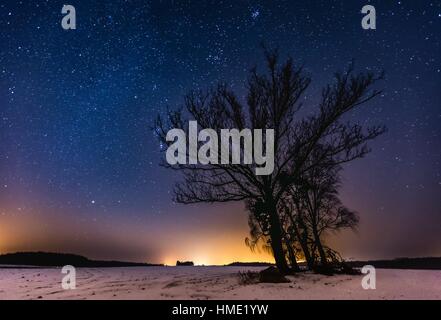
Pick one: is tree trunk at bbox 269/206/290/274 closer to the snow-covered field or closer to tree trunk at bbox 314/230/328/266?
the snow-covered field

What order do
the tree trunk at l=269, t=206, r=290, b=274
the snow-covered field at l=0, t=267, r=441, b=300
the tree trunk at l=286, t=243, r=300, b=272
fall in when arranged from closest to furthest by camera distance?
the snow-covered field at l=0, t=267, r=441, b=300 < the tree trunk at l=269, t=206, r=290, b=274 < the tree trunk at l=286, t=243, r=300, b=272

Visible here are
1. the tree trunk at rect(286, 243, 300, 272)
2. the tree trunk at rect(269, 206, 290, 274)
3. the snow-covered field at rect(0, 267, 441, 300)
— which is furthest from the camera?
the tree trunk at rect(286, 243, 300, 272)

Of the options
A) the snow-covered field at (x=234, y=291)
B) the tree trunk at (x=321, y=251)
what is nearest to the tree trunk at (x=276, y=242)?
the snow-covered field at (x=234, y=291)

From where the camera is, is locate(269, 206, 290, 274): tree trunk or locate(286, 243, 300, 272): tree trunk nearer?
locate(269, 206, 290, 274): tree trunk

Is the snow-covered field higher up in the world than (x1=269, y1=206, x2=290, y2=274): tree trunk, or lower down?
lower down

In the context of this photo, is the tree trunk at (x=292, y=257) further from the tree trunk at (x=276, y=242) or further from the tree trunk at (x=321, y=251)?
the tree trunk at (x=276, y=242)

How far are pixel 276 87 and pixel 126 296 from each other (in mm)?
9795

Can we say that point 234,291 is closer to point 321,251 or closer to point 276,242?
point 276,242

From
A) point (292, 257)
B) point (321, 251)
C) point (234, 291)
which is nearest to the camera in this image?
point (234, 291)

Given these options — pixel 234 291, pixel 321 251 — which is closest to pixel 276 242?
pixel 321 251

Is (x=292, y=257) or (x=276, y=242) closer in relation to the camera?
(x=276, y=242)

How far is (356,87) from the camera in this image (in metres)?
15.1

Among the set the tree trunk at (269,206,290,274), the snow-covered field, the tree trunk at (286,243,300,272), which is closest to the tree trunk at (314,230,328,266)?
the tree trunk at (286,243,300,272)
